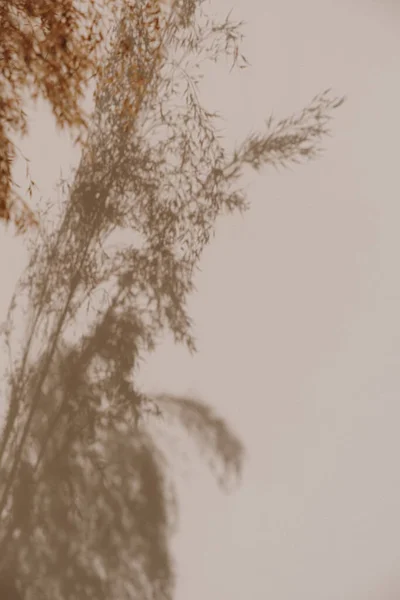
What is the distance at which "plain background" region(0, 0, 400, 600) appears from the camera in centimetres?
175

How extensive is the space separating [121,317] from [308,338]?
27.2 inches

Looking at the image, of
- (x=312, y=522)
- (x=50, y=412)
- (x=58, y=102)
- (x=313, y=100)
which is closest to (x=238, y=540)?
(x=312, y=522)

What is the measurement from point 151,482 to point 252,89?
146 cm

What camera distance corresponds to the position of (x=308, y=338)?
1800 millimetres

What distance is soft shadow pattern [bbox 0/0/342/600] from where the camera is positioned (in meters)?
1.86

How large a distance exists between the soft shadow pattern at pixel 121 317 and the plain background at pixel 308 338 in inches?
3.2

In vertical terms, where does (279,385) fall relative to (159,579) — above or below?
above

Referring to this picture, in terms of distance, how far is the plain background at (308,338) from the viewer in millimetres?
1748

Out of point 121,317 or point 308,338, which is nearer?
point 308,338

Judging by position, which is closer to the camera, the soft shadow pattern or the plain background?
the plain background

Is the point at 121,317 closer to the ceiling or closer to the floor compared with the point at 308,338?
closer to the ceiling

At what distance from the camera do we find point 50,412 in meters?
1.99

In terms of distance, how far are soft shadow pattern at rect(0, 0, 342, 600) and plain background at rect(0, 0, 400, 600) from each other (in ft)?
0.26

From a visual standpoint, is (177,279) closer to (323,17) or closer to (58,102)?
(58,102)
